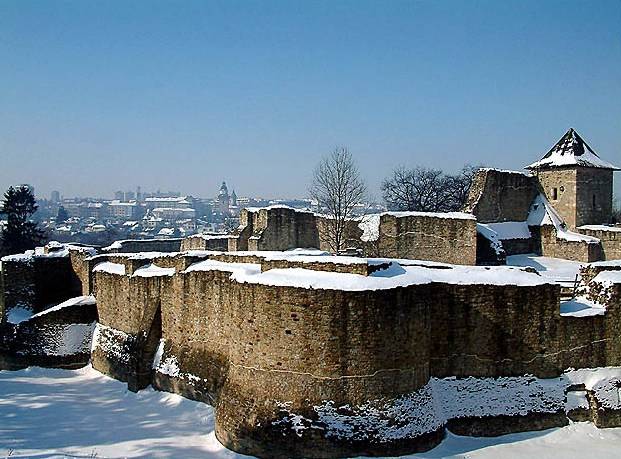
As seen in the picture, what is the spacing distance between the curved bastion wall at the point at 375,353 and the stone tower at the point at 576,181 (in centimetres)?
1523

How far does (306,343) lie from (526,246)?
56.7ft

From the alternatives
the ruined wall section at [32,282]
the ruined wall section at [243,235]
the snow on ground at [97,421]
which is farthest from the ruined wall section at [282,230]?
the snow on ground at [97,421]

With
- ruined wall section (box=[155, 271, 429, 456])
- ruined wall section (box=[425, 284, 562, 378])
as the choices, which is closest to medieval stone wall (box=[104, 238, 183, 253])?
ruined wall section (box=[155, 271, 429, 456])

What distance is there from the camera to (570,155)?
2791 centimetres

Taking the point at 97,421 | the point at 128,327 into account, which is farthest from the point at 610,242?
the point at 97,421

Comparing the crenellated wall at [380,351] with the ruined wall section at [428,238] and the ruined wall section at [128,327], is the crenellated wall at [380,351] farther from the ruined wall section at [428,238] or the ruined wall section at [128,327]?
the ruined wall section at [428,238]

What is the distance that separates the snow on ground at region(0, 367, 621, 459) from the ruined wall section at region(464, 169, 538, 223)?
13732mm

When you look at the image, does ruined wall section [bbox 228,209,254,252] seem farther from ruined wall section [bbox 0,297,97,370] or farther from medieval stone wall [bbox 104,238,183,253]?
ruined wall section [bbox 0,297,97,370]

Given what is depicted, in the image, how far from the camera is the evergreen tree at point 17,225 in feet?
142

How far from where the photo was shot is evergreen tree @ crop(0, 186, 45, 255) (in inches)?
1709

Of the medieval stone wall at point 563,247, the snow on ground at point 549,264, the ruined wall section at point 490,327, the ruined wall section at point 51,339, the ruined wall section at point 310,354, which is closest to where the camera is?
the ruined wall section at point 310,354

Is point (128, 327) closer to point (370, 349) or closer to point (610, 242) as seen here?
point (370, 349)

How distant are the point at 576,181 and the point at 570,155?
1.40 metres

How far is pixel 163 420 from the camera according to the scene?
580 inches
